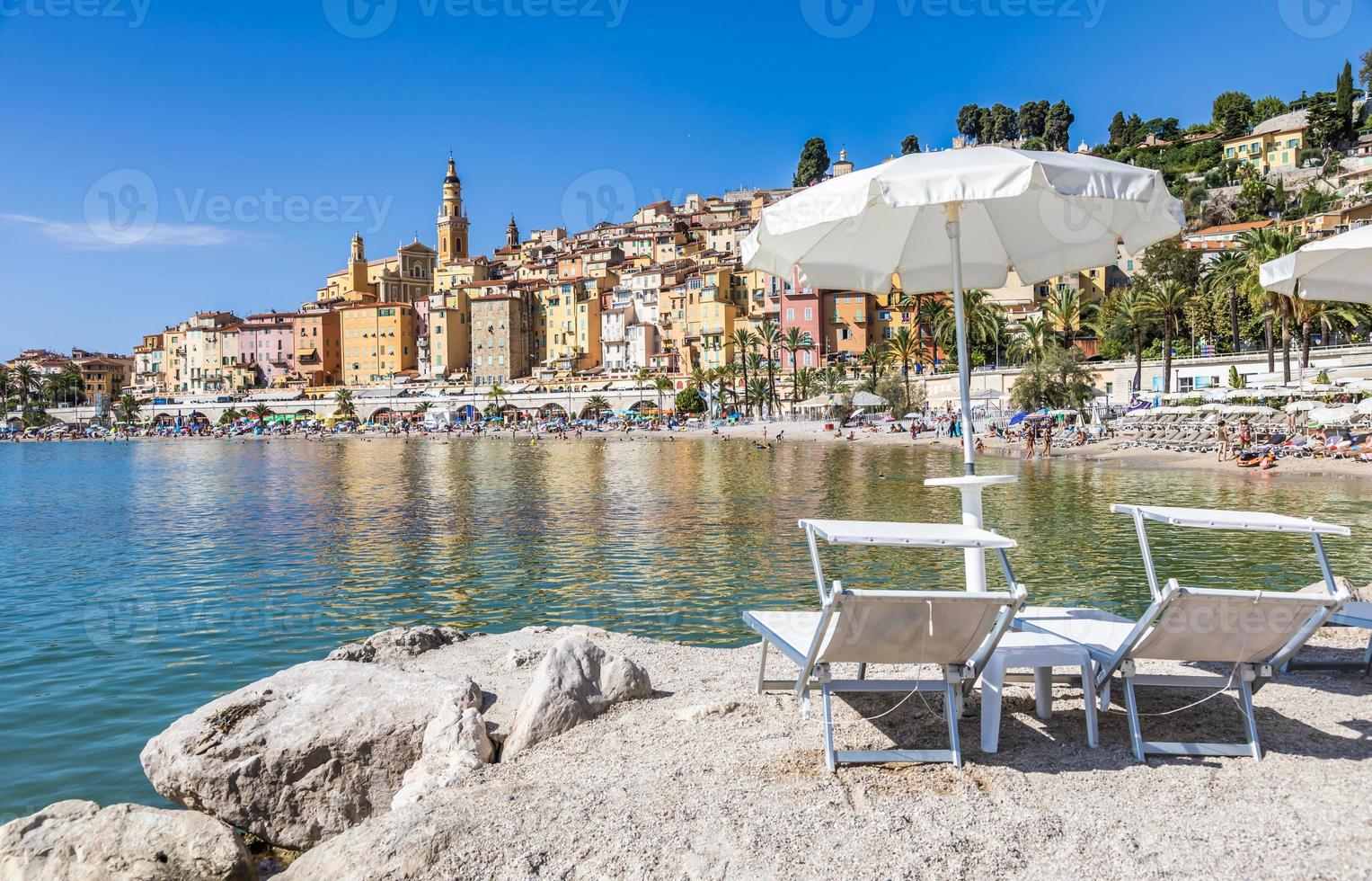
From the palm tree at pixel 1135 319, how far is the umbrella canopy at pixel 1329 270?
164 ft

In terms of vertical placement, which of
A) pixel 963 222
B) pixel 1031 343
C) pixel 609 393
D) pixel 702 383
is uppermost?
pixel 1031 343

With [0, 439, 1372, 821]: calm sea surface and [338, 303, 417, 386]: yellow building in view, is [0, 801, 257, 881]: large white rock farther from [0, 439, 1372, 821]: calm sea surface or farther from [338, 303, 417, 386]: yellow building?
[338, 303, 417, 386]: yellow building

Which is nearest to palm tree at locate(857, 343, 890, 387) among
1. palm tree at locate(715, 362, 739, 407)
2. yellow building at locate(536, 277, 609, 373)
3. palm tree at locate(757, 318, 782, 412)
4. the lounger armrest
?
palm tree at locate(757, 318, 782, 412)

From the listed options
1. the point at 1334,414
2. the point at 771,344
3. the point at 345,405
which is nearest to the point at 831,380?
the point at 771,344

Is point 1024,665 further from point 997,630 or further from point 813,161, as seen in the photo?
point 813,161

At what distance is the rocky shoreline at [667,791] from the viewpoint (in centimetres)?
355

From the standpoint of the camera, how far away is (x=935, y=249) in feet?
22.7

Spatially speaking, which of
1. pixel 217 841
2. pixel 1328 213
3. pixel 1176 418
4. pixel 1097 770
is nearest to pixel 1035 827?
pixel 1097 770

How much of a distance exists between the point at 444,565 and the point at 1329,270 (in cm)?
1199

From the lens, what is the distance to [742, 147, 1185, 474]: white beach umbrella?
4.80 meters

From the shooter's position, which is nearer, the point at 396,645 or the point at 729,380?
the point at 396,645

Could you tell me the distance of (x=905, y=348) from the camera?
67.5 m

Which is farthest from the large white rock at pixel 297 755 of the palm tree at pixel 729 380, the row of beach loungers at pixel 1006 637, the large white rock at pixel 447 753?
the palm tree at pixel 729 380

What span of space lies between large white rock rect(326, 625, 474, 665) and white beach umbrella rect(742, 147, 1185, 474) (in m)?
3.83
